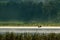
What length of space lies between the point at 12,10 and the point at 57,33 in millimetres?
2565

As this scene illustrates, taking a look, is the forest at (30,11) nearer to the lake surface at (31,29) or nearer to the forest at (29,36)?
the lake surface at (31,29)

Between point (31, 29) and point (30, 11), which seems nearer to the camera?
point (31, 29)

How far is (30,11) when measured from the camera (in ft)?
32.7

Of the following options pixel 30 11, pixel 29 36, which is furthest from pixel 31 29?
pixel 30 11

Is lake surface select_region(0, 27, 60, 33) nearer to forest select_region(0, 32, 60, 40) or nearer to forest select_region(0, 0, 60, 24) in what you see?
forest select_region(0, 32, 60, 40)

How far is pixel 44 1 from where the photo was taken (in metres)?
10.2

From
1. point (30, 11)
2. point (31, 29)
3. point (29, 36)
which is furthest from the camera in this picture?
point (30, 11)

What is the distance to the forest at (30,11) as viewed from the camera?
10.0 m

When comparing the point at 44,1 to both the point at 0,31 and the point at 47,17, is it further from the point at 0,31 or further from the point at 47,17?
the point at 0,31

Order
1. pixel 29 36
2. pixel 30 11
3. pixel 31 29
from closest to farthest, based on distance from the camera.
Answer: pixel 29 36
pixel 31 29
pixel 30 11

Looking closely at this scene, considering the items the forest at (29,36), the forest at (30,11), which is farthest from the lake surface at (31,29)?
the forest at (30,11)

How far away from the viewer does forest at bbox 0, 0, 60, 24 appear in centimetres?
1002

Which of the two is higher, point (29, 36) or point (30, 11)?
point (30, 11)

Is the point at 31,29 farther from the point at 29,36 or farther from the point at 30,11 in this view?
the point at 30,11
